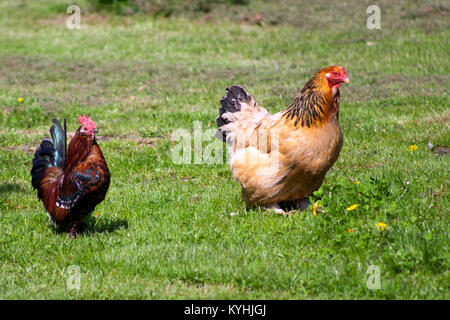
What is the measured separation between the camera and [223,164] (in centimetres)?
827

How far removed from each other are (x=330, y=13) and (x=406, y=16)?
96.9 inches

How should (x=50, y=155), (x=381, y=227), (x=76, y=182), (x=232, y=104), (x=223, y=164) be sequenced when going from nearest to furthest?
(x=381, y=227), (x=76, y=182), (x=50, y=155), (x=232, y=104), (x=223, y=164)

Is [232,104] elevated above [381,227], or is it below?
above

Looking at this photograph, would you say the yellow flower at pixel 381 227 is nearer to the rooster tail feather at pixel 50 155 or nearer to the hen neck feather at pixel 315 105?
the hen neck feather at pixel 315 105

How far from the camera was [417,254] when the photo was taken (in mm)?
4652

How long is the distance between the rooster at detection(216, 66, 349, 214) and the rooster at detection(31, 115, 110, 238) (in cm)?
160

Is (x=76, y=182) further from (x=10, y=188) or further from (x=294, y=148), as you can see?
(x=10, y=188)

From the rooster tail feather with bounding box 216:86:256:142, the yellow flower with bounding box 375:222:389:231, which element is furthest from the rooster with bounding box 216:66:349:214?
the yellow flower with bounding box 375:222:389:231

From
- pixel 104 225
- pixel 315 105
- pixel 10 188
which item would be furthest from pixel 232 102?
pixel 10 188

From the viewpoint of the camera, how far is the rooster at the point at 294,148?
5.76 meters

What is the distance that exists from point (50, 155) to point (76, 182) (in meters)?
0.96

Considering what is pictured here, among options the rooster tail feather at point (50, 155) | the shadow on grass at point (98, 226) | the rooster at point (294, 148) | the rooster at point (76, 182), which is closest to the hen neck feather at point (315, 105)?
the rooster at point (294, 148)

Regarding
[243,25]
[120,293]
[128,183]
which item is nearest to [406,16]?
[243,25]

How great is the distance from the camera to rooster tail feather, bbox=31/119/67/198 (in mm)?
6285
